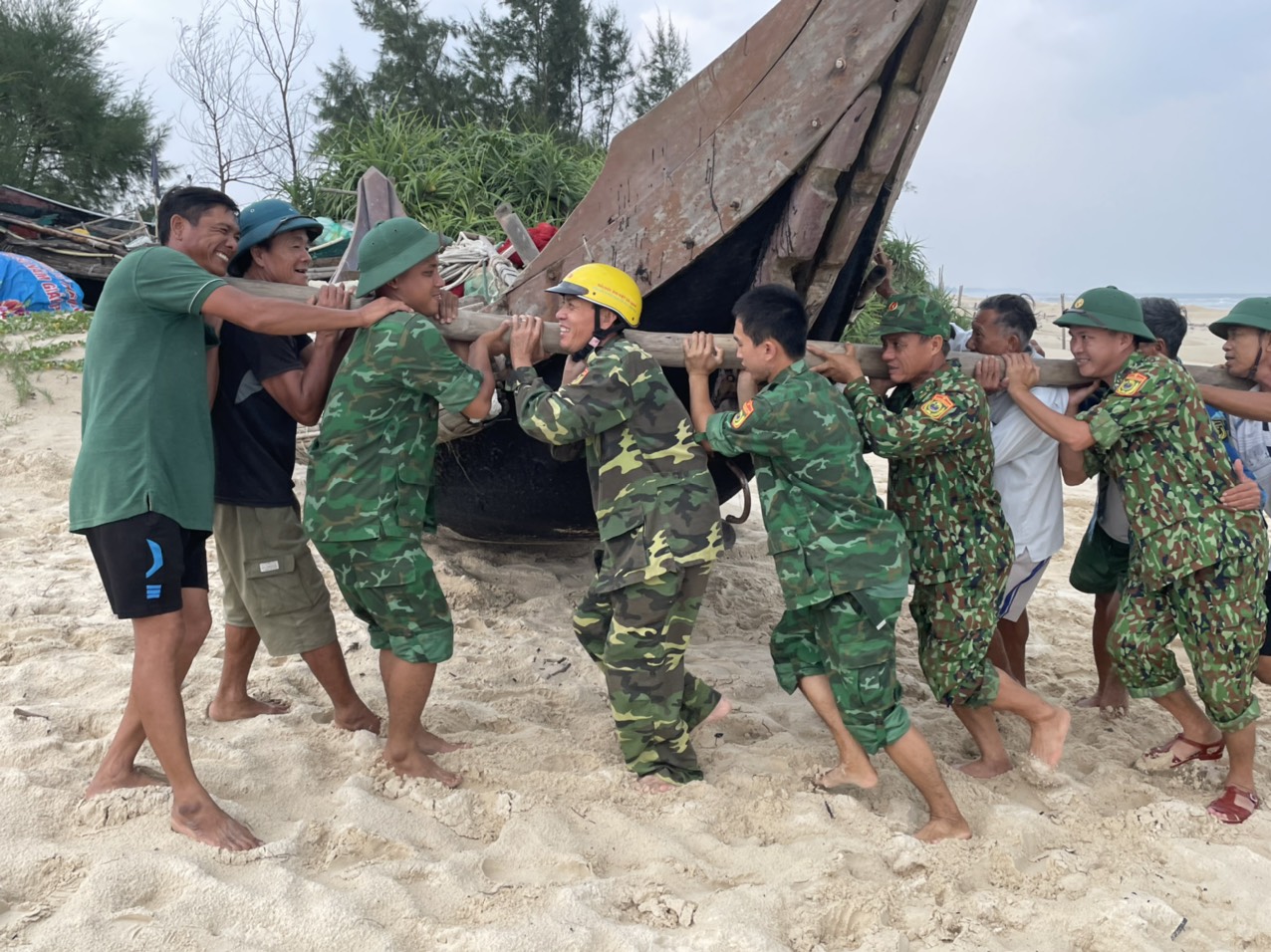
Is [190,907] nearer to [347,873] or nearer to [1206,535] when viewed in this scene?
[347,873]

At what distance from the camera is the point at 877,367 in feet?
10.8

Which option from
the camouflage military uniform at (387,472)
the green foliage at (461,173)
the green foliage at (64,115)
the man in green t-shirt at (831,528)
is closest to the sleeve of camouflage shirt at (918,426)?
the man in green t-shirt at (831,528)

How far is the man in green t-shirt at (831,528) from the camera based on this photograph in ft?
9.09

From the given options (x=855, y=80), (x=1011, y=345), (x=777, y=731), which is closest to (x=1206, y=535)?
(x=1011, y=345)

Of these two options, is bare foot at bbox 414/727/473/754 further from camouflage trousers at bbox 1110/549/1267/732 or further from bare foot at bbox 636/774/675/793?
camouflage trousers at bbox 1110/549/1267/732

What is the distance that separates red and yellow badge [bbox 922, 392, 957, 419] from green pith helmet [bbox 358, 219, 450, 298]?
A: 4.76 ft

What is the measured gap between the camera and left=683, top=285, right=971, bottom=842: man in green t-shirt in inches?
109

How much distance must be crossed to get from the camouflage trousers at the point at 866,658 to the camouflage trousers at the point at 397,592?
107 cm

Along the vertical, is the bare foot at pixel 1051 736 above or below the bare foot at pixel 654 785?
above

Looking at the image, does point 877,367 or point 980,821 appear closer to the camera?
point 980,821

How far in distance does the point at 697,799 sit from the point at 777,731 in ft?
2.09

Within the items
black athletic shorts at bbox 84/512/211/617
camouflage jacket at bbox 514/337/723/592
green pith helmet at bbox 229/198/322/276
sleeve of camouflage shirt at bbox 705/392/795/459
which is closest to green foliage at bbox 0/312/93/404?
green pith helmet at bbox 229/198/322/276

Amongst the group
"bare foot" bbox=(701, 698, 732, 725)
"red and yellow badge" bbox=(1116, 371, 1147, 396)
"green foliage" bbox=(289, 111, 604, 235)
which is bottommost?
"bare foot" bbox=(701, 698, 732, 725)

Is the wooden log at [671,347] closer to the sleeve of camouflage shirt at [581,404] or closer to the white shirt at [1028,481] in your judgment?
the white shirt at [1028,481]
